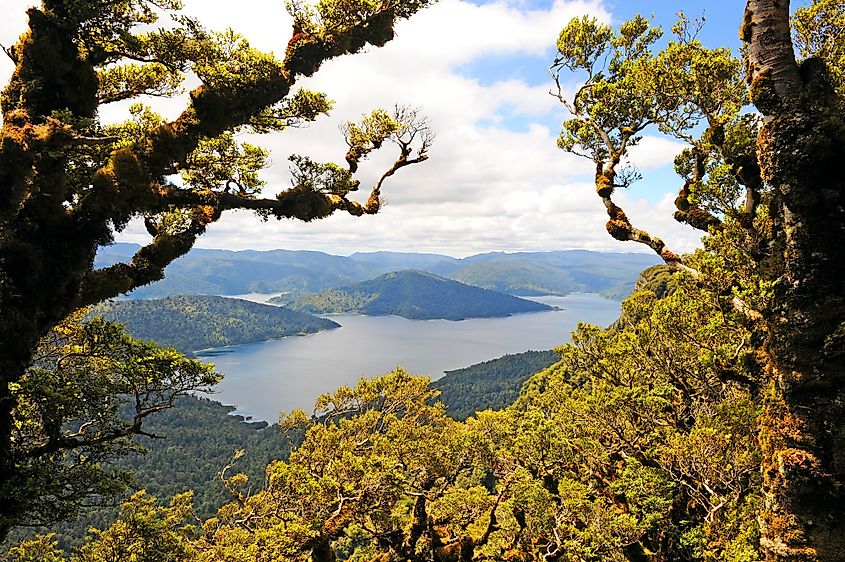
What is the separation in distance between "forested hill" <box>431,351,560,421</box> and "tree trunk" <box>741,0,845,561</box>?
98.2m

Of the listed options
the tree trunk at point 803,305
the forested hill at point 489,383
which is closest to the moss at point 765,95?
the tree trunk at point 803,305

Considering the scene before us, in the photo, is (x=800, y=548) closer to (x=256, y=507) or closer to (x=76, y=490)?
(x=76, y=490)

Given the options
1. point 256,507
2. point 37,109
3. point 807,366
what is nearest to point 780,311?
point 807,366

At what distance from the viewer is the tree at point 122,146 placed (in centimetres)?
685

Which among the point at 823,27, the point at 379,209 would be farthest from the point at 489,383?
the point at 823,27

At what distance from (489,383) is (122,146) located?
5173 inches

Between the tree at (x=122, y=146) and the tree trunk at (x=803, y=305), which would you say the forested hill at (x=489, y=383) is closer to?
the tree at (x=122, y=146)

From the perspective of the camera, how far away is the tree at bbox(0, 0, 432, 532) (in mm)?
6852

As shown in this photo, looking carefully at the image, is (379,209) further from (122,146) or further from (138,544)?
(138,544)

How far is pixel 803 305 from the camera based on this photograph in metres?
4.72

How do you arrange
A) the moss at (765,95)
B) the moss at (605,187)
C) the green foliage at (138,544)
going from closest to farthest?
A: 1. the moss at (765,95)
2. the green foliage at (138,544)
3. the moss at (605,187)

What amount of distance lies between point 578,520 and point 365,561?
20.9 feet

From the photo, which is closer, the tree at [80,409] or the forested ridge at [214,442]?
the tree at [80,409]

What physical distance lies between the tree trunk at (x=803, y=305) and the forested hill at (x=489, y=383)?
9817 centimetres
